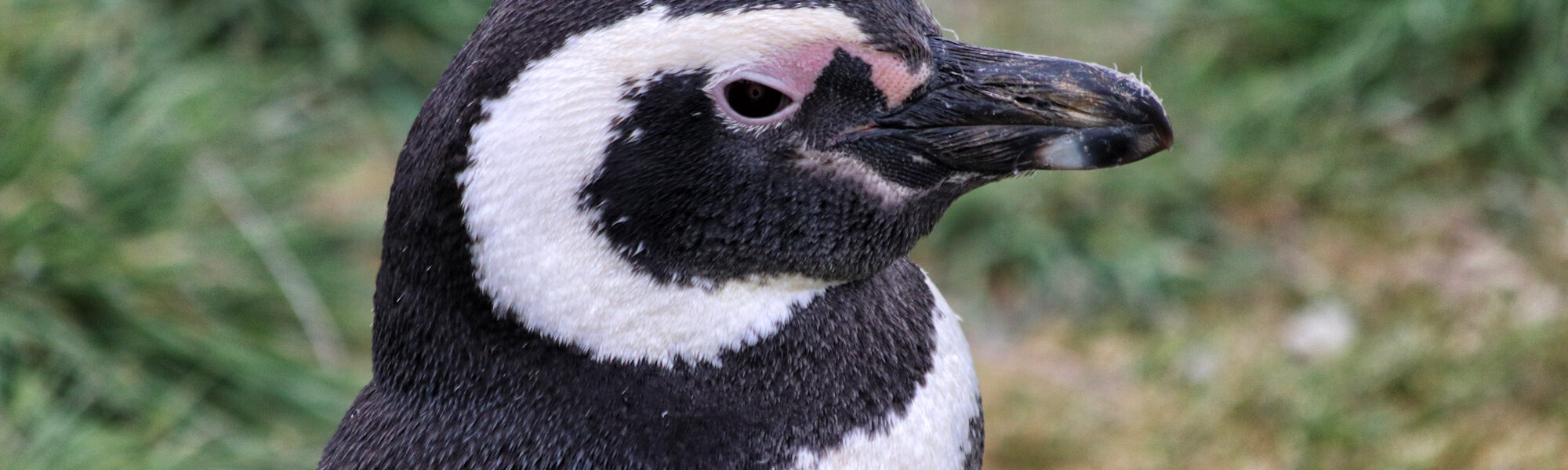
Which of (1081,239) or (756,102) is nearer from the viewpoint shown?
(756,102)

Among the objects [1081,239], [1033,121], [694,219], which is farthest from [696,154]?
[1081,239]

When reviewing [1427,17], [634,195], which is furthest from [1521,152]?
[634,195]

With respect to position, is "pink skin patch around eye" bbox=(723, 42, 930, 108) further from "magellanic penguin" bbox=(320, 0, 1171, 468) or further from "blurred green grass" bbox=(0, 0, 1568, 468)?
"blurred green grass" bbox=(0, 0, 1568, 468)

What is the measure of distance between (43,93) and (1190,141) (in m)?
2.74

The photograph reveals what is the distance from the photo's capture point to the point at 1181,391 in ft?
10.8

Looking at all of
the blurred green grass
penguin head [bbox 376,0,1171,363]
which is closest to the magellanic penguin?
penguin head [bbox 376,0,1171,363]

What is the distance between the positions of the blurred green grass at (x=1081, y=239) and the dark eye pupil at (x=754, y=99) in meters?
1.55

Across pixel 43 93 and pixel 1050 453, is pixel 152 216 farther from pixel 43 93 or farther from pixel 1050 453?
pixel 1050 453

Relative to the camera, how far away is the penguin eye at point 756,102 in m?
1.30

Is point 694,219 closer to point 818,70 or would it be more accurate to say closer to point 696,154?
point 696,154

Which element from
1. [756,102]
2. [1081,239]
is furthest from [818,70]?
[1081,239]

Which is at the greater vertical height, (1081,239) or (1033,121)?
(1081,239)

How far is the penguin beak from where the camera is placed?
53.1 inches

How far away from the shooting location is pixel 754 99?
4.29 ft
